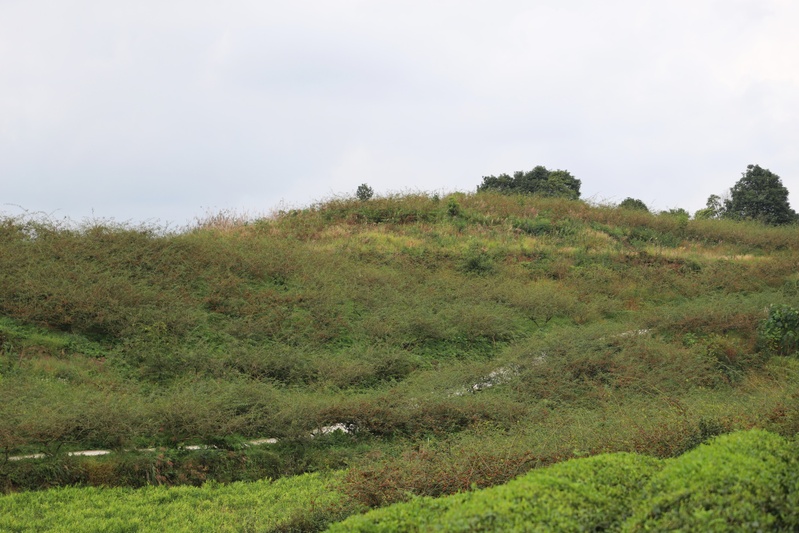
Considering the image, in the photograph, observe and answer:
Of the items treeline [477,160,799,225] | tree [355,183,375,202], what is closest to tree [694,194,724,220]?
treeline [477,160,799,225]

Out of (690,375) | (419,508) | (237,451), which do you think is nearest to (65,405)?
(237,451)

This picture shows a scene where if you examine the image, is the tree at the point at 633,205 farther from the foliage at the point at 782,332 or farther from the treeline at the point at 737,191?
the foliage at the point at 782,332

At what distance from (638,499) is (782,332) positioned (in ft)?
45.9

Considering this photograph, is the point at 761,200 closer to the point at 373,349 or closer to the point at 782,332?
the point at 782,332

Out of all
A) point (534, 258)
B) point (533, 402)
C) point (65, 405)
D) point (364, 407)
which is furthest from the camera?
point (534, 258)

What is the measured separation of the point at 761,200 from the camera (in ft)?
135

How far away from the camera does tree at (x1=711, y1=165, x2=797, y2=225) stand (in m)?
40.8

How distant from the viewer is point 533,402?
13.1 metres

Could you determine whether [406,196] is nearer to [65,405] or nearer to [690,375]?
[690,375]

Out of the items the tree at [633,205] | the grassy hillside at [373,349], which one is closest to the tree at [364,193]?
the grassy hillside at [373,349]

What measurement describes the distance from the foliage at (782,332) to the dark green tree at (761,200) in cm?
2571

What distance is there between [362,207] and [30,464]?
20395mm

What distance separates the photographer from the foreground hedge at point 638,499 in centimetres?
443

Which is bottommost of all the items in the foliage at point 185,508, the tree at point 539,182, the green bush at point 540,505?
the foliage at point 185,508
